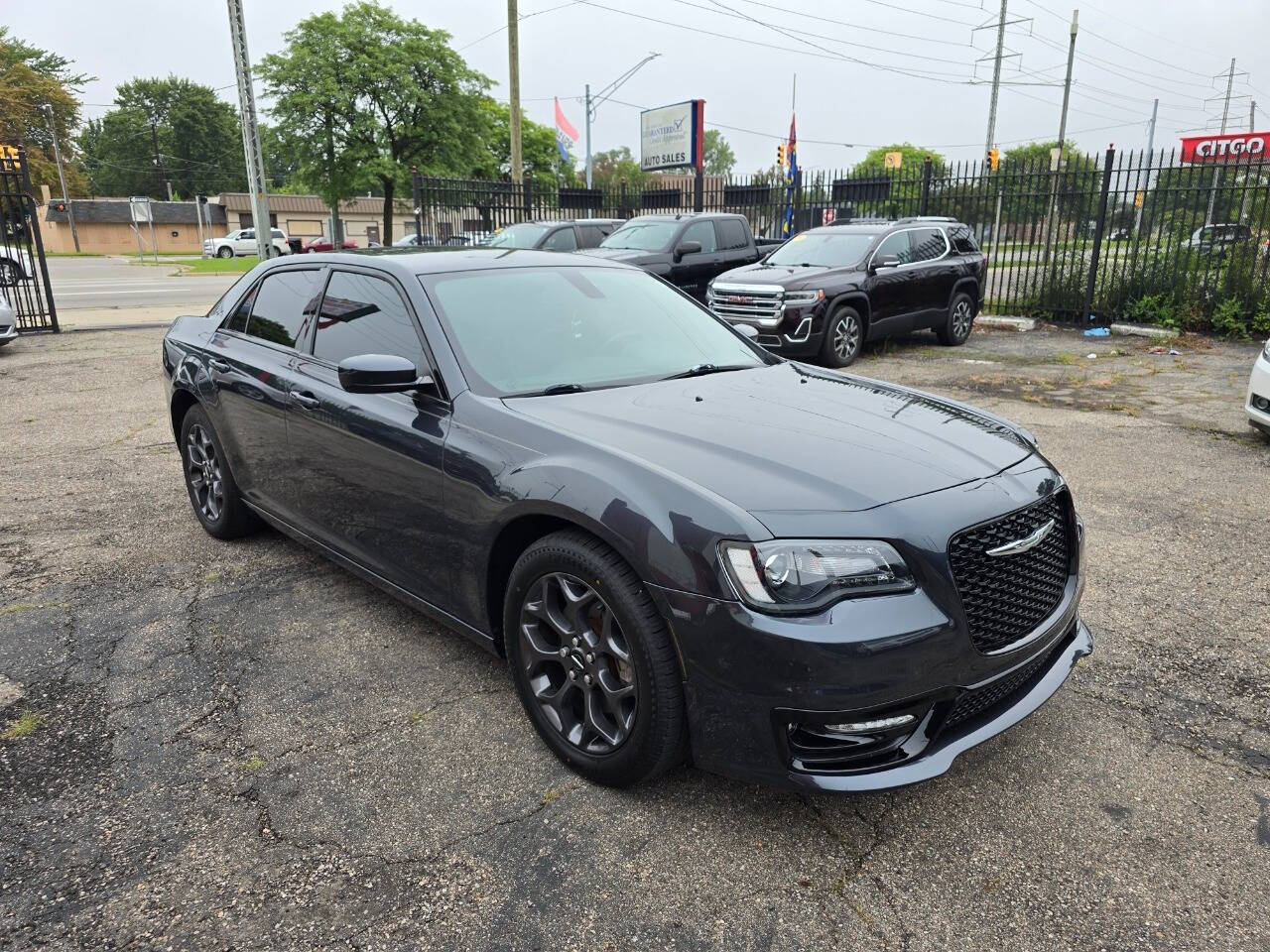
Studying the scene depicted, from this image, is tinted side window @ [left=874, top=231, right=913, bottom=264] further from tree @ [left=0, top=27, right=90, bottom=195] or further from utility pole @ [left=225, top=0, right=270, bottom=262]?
tree @ [left=0, top=27, right=90, bottom=195]

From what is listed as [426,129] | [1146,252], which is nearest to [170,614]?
[1146,252]

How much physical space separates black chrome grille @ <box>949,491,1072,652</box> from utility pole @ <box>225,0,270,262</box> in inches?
583

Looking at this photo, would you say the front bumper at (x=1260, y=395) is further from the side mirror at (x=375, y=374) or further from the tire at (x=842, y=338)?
the side mirror at (x=375, y=374)

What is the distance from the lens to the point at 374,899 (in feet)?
7.53

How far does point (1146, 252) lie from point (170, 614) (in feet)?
47.9

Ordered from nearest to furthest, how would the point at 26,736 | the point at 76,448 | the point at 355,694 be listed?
the point at 26,736
the point at 355,694
the point at 76,448

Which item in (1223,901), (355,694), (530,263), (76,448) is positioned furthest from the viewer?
(76,448)

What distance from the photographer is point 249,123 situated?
49.5 ft

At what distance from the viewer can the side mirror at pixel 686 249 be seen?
41.6 feet

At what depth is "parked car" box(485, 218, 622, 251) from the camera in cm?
1438

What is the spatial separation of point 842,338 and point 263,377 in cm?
818

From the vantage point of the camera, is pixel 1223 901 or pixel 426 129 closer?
pixel 1223 901

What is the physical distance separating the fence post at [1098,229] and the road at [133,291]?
57.1ft

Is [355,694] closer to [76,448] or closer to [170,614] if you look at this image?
[170,614]
